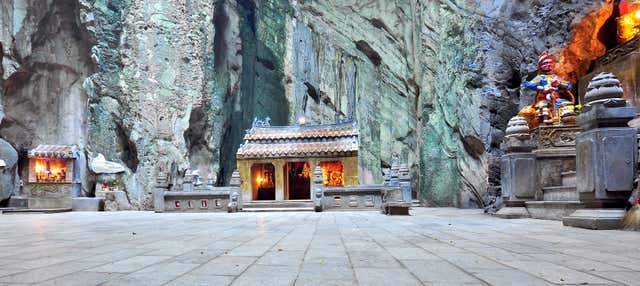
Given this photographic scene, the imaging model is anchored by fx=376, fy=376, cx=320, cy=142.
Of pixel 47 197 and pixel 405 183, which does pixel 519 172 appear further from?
pixel 47 197

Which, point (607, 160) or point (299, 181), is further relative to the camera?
point (299, 181)

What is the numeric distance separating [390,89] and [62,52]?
2587cm

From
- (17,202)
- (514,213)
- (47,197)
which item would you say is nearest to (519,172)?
(514,213)

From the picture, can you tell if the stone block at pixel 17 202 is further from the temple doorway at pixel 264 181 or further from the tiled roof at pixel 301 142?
the temple doorway at pixel 264 181

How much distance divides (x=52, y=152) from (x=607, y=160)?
82.3 feet

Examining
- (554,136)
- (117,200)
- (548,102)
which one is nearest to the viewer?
(554,136)

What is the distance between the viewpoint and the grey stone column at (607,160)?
19.9 ft

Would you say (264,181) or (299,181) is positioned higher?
(264,181)

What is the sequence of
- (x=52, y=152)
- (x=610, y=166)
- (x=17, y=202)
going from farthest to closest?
(x=17, y=202), (x=52, y=152), (x=610, y=166)

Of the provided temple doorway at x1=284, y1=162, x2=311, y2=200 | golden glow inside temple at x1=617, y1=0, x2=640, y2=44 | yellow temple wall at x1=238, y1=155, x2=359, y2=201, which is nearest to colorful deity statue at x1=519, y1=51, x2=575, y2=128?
golden glow inside temple at x1=617, y1=0, x2=640, y2=44

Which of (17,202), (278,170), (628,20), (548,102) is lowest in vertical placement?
Answer: (17,202)

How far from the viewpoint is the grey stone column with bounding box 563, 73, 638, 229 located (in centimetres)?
607

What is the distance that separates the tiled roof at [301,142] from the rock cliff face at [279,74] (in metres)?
5.75

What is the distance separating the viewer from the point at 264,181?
81.9ft
